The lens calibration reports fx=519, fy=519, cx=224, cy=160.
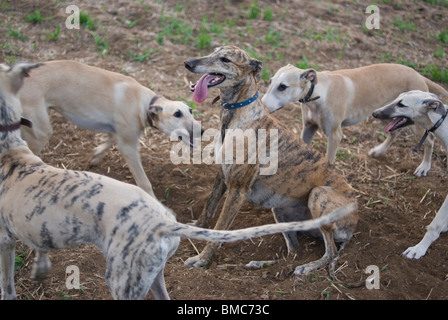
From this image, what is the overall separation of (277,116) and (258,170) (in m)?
2.53

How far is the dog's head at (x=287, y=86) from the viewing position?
5.96 metres

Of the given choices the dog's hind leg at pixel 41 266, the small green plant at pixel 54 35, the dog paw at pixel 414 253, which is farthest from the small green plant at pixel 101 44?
the dog paw at pixel 414 253

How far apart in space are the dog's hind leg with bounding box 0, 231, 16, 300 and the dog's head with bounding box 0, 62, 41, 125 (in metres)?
0.90

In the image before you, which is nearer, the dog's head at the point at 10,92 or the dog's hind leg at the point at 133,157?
the dog's head at the point at 10,92

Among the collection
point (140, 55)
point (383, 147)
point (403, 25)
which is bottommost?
point (383, 147)

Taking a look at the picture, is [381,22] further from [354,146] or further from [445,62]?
[354,146]

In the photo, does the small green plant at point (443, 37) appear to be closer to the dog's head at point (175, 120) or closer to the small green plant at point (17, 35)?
the dog's head at point (175, 120)

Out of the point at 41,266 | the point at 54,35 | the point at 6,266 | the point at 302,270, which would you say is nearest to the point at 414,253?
the point at 302,270

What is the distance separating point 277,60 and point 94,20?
3174 millimetres

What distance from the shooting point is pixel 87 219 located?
11.5ft

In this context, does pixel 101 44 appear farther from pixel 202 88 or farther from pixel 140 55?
pixel 202 88

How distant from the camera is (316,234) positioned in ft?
17.1

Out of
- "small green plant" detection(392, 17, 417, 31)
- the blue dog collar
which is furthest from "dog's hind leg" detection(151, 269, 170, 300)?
"small green plant" detection(392, 17, 417, 31)

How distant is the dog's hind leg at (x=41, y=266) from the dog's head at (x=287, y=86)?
2.97 metres
